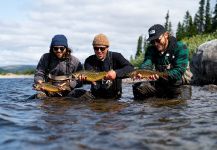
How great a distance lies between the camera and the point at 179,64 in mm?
9812

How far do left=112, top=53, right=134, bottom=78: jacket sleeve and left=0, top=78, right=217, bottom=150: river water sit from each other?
39.9 inches

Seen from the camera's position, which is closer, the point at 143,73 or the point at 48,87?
the point at 143,73

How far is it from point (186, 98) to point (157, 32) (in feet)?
6.78

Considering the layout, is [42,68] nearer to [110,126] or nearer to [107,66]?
[107,66]

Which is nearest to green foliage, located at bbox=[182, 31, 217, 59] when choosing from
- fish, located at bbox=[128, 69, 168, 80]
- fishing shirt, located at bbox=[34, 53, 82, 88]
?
fishing shirt, located at bbox=[34, 53, 82, 88]

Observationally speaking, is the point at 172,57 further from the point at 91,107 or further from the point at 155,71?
the point at 91,107

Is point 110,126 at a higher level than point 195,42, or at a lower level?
lower

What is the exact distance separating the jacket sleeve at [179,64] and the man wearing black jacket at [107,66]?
1.02 metres

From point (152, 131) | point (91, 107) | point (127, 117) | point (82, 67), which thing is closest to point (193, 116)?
point (127, 117)

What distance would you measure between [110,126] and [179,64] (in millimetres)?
3980

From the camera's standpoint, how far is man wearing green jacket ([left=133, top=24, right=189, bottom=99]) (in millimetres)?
9714

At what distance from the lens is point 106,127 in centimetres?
623

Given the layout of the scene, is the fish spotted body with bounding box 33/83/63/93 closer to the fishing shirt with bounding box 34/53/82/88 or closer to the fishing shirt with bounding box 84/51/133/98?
the fishing shirt with bounding box 34/53/82/88

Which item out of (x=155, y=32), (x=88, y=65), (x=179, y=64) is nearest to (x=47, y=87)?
(x=88, y=65)
